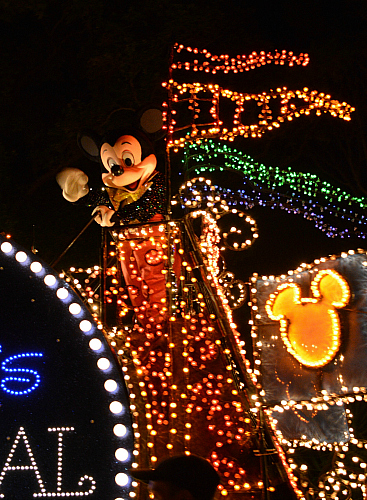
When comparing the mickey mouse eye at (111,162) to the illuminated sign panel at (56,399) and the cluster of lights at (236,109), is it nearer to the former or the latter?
the cluster of lights at (236,109)

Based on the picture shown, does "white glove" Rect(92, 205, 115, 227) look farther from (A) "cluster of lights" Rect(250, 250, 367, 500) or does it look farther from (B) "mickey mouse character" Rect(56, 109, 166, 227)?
(A) "cluster of lights" Rect(250, 250, 367, 500)

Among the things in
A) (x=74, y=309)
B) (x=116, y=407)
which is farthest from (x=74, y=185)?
(x=116, y=407)

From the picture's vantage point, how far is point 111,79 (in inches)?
431

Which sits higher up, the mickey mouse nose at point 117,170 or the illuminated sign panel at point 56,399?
the mickey mouse nose at point 117,170

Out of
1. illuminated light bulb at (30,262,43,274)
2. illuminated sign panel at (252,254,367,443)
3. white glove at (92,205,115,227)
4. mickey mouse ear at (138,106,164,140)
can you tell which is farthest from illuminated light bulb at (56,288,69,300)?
mickey mouse ear at (138,106,164,140)

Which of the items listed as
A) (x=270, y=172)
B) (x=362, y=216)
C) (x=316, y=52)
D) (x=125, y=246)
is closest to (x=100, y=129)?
(x=270, y=172)

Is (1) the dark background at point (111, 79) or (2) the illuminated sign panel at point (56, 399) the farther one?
(1) the dark background at point (111, 79)

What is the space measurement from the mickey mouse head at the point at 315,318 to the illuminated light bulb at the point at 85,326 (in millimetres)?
1637

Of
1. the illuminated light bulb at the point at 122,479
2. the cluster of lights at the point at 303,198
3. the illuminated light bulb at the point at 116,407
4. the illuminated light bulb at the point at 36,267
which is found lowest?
the illuminated light bulb at the point at 122,479

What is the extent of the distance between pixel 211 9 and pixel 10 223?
5924 millimetres

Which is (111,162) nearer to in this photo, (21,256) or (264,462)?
(21,256)

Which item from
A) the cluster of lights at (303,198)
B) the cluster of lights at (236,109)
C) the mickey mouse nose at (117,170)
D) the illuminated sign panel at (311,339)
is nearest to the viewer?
the illuminated sign panel at (311,339)

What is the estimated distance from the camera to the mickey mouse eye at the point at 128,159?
6.43 metres

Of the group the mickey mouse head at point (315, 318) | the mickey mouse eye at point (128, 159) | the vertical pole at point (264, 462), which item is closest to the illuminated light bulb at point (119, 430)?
the vertical pole at point (264, 462)
